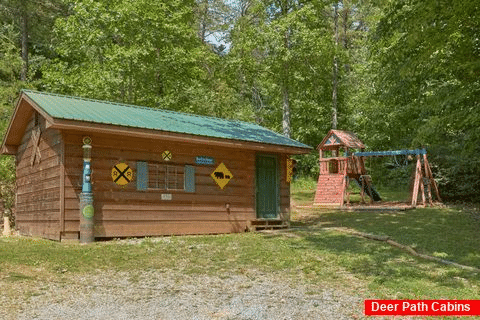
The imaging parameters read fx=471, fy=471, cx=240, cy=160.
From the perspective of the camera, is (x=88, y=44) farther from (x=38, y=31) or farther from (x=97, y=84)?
(x=38, y=31)

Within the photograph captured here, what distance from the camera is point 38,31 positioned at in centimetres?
3609

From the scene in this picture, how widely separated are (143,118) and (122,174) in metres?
2.17

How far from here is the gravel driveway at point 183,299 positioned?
5.95 meters

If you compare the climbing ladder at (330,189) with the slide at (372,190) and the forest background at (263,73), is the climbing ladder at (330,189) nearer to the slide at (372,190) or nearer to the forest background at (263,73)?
the slide at (372,190)

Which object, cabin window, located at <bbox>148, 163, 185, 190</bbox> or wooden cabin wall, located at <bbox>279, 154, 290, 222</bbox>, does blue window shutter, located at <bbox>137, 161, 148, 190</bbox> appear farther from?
wooden cabin wall, located at <bbox>279, 154, 290, 222</bbox>

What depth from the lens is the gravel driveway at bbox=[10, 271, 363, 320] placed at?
5.95 metres

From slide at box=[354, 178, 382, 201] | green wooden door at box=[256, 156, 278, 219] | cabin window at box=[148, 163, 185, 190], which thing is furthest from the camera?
slide at box=[354, 178, 382, 201]

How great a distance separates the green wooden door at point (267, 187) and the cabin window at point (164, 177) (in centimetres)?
272

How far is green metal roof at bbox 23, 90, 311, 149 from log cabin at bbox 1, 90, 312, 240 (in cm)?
4

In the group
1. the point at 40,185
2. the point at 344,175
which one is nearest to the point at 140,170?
the point at 40,185

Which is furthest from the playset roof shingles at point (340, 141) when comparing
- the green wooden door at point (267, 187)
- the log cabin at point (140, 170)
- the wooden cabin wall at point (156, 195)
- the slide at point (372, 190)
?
the wooden cabin wall at point (156, 195)

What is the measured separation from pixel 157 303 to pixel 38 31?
35.0m

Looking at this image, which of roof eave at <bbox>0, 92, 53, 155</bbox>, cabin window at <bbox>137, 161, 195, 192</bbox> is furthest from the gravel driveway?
roof eave at <bbox>0, 92, 53, 155</bbox>

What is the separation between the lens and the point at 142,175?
13414mm
